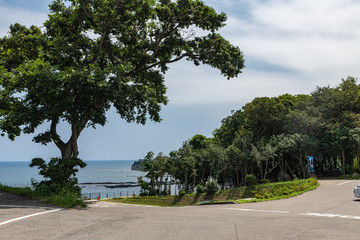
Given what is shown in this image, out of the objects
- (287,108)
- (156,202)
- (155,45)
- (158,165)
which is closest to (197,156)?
(158,165)

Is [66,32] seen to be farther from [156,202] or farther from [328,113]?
[328,113]

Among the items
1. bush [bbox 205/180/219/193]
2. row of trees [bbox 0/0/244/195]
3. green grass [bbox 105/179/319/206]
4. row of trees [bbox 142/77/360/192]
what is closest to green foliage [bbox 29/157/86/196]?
row of trees [bbox 0/0/244/195]

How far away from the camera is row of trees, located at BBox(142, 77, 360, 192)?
3222cm

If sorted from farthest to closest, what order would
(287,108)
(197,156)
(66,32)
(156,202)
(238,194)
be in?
(197,156) → (287,108) → (156,202) → (238,194) → (66,32)

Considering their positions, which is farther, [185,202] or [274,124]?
[274,124]

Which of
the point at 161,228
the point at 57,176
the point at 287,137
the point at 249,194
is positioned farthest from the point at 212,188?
the point at 161,228

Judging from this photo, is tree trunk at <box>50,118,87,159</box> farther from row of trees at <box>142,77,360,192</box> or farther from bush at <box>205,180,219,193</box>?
row of trees at <box>142,77,360,192</box>

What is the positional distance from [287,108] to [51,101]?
1210 inches

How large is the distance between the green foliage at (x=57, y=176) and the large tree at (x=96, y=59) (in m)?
1.13

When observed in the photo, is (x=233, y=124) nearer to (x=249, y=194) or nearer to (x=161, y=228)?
(x=249, y=194)

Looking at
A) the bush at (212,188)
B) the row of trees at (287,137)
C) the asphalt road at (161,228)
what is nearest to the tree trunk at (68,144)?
the asphalt road at (161,228)

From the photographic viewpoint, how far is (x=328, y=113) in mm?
35281

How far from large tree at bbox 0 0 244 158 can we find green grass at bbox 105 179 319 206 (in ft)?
30.9

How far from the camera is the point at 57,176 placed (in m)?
14.9
